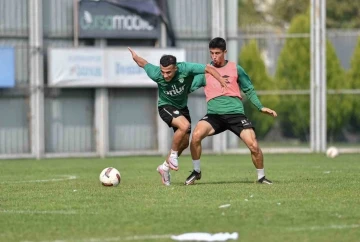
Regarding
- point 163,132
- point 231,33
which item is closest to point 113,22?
point 163,132

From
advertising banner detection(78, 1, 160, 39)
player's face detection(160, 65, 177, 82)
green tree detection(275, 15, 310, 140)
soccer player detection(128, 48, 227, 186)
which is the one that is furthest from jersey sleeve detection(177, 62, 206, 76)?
green tree detection(275, 15, 310, 140)

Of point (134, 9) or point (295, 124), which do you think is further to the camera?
point (295, 124)

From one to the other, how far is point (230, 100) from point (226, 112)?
208 mm

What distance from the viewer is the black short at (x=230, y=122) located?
1537 centimetres

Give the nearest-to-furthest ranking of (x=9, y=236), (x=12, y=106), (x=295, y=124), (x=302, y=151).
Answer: (x=9, y=236)
(x=12, y=106)
(x=302, y=151)
(x=295, y=124)

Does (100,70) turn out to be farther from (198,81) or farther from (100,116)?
(198,81)

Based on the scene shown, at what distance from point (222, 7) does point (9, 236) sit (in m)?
22.5

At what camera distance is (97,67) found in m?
30.0

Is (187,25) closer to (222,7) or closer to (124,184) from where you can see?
(222,7)

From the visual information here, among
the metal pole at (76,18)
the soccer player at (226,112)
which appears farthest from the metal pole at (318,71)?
the soccer player at (226,112)

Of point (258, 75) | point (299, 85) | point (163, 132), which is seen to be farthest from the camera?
point (258, 75)

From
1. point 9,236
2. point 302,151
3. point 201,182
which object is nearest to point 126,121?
point 302,151

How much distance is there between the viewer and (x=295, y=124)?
3703 cm

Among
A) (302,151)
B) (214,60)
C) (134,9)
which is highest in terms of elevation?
(134,9)
